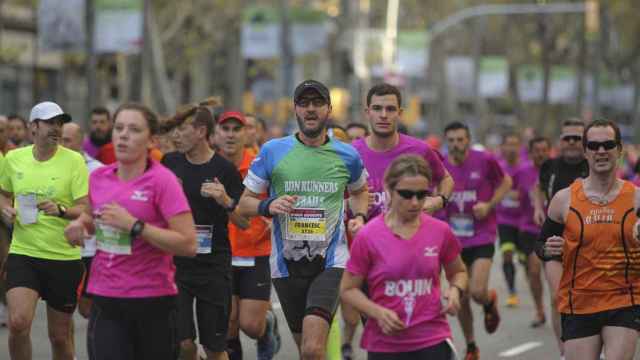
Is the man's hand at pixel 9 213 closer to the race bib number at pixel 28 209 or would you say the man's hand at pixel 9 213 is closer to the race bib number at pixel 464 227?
the race bib number at pixel 28 209

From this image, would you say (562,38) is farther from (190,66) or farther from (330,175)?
(330,175)

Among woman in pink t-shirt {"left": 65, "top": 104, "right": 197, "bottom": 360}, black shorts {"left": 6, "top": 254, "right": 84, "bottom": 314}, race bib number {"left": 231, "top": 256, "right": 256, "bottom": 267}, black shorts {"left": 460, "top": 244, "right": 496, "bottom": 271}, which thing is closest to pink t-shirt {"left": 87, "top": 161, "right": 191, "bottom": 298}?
woman in pink t-shirt {"left": 65, "top": 104, "right": 197, "bottom": 360}

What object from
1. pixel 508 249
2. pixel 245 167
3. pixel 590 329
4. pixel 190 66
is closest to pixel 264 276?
pixel 245 167

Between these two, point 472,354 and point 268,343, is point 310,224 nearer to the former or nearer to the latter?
point 268,343

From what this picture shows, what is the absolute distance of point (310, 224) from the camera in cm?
957

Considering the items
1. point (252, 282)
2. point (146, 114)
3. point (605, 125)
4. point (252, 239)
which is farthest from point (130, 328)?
point (252, 239)

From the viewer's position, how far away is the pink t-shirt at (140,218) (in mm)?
7723

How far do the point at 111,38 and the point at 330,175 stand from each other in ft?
74.1

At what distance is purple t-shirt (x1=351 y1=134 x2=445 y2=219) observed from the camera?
1057cm

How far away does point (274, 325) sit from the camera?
40.2 feet

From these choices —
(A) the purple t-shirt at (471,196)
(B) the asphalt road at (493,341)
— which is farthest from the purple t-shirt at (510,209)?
(A) the purple t-shirt at (471,196)

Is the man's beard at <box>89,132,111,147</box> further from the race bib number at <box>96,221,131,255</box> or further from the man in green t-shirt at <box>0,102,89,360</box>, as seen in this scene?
the race bib number at <box>96,221,131,255</box>

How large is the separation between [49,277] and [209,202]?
1153 millimetres

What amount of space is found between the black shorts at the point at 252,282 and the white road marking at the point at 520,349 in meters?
3.42
